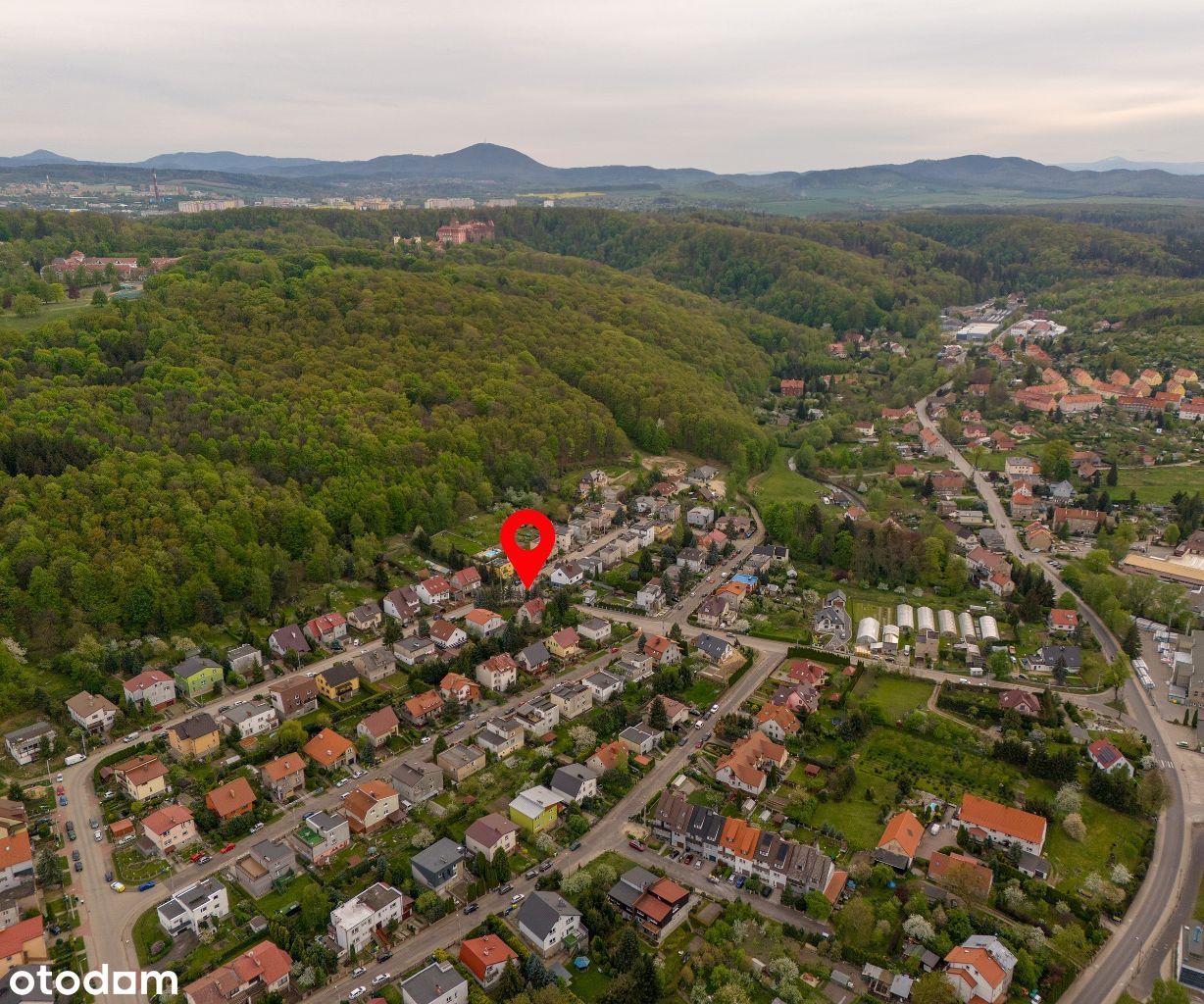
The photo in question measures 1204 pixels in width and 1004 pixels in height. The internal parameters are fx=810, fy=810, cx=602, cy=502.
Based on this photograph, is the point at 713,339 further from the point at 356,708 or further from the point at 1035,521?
the point at 356,708

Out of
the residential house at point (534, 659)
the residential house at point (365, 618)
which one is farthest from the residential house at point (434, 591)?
the residential house at point (534, 659)

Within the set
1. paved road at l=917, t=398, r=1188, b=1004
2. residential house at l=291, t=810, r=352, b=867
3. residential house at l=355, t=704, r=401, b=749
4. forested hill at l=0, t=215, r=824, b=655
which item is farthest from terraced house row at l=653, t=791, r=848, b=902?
forested hill at l=0, t=215, r=824, b=655

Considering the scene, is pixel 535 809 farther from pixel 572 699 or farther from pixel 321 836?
pixel 321 836

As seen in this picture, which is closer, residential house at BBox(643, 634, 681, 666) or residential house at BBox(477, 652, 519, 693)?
residential house at BBox(477, 652, 519, 693)

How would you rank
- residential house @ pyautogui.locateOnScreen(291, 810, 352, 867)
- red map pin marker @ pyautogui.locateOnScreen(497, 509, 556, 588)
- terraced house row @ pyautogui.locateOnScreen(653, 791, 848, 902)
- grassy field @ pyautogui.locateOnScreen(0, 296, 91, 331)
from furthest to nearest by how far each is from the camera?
grassy field @ pyautogui.locateOnScreen(0, 296, 91, 331)
red map pin marker @ pyautogui.locateOnScreen(497, 509, 556, 588)
residential house @ pyautogui.locateOnScreen(291, 810, 352, 867)
terraced house row @ pyautogui.locateOnScreen(653, 791, 848, 902)

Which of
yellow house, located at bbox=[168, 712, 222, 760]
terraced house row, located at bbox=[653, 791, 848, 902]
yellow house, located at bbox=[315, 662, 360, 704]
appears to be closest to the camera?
terraced house row, located at bbox=[653, 791, 848, 902]

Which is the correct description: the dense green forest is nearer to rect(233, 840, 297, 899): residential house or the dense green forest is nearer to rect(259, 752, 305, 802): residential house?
rect(259, 752, 305, 802): residential house

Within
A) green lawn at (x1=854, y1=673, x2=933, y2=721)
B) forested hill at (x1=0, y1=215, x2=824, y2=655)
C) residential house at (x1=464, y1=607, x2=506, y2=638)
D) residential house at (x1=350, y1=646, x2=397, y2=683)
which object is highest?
forested hill at (x1=0, y1=215, x2=824, y2=655)

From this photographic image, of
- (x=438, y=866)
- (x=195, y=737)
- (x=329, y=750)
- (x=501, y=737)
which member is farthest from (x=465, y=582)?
(x=438, y=866)
